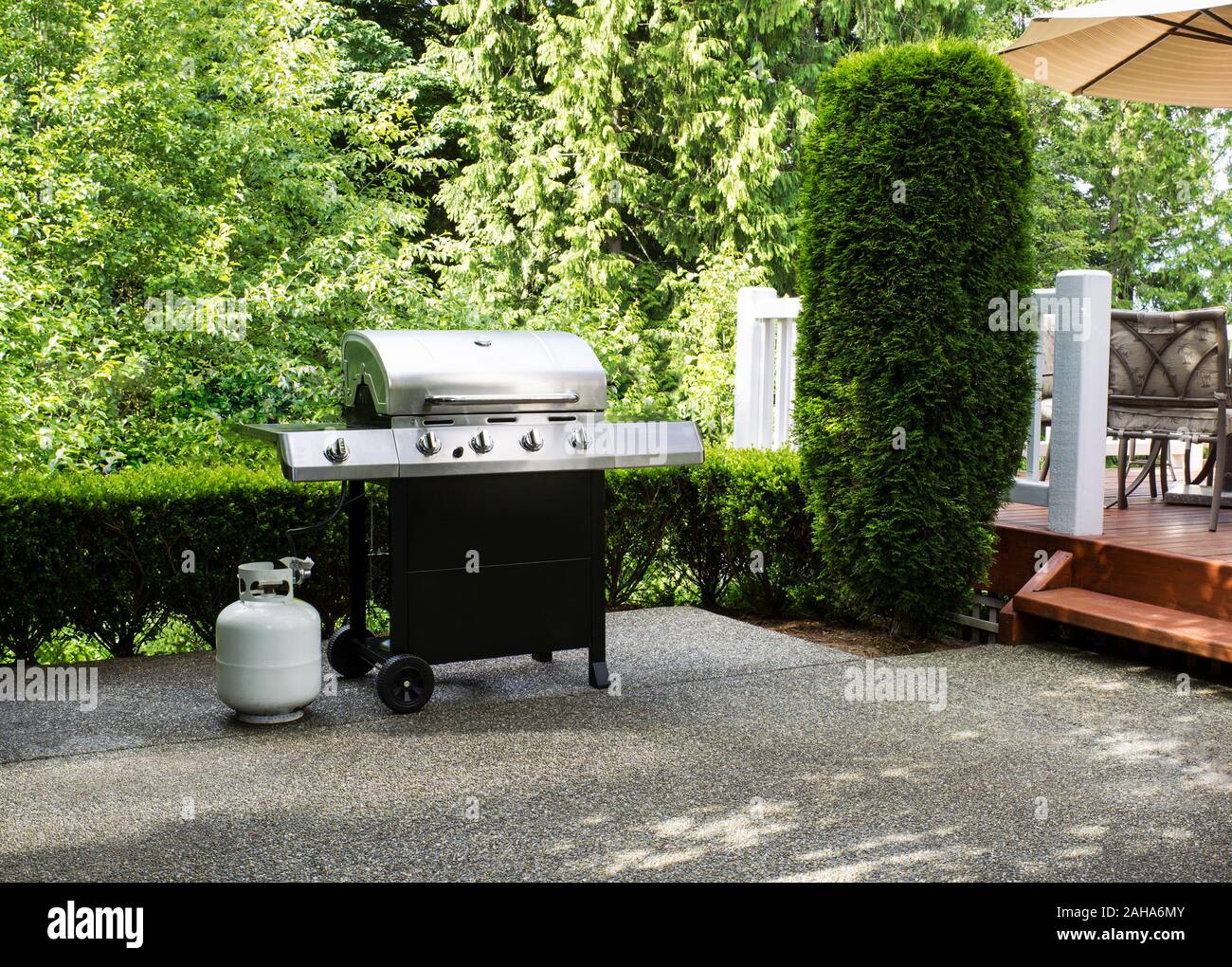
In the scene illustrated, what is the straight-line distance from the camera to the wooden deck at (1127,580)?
5170mm

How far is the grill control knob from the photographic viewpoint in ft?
13.9

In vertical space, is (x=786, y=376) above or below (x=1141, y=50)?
below

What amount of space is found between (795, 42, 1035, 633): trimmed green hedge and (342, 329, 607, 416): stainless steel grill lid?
1.61 meters

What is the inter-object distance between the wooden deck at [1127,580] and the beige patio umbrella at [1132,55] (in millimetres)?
2531

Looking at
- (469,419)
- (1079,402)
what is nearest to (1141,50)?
(1079,402)

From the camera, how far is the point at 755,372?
770cm

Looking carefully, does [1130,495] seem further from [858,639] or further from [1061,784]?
[1061,784]

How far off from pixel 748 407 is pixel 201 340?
4.71 metres

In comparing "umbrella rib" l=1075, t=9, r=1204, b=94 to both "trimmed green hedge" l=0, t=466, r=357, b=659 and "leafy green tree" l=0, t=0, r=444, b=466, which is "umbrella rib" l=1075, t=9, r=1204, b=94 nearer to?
"trimmed green hedge" l=0, t=466, r=357, b=659

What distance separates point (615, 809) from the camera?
3561 millimetres

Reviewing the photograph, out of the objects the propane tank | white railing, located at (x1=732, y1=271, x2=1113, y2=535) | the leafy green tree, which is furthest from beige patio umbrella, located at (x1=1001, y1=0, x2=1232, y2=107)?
the leafy green tree

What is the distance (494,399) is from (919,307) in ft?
7.28

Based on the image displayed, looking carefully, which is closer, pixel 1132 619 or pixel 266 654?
pixel 266 654

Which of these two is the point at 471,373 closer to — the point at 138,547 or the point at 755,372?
the point at 138,547
